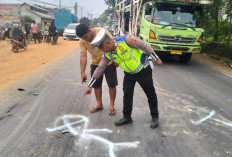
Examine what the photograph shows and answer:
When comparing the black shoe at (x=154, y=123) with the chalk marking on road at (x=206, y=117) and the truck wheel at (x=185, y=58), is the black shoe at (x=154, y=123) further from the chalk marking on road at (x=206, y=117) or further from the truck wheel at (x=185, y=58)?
the truck wheel at (x=185, y=58)

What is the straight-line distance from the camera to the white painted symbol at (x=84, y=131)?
9.89ft

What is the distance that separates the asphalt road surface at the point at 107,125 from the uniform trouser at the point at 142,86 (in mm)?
309

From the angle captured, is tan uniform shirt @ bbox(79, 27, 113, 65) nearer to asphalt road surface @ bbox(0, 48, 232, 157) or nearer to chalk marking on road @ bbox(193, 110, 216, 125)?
asphalt road surface @ bbox(0, 48, 232, 157)

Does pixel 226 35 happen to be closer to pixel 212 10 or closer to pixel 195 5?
pixel 212 10

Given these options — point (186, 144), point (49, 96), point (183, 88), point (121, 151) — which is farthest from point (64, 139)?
point (183, 88)

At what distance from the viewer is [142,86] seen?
3.41 meters

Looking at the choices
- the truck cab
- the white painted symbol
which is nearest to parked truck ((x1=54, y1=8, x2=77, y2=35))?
the truck cab

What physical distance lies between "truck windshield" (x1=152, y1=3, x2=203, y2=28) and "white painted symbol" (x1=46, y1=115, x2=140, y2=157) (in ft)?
20.2

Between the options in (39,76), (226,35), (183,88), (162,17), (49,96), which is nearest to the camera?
(49,96)

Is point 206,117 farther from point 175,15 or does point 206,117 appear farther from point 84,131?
point 175,15

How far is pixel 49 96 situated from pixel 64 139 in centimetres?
202

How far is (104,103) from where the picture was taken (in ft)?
15.1

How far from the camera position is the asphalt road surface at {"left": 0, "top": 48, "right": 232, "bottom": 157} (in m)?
2.93

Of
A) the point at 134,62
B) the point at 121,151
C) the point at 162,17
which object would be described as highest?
the point at 162,17
